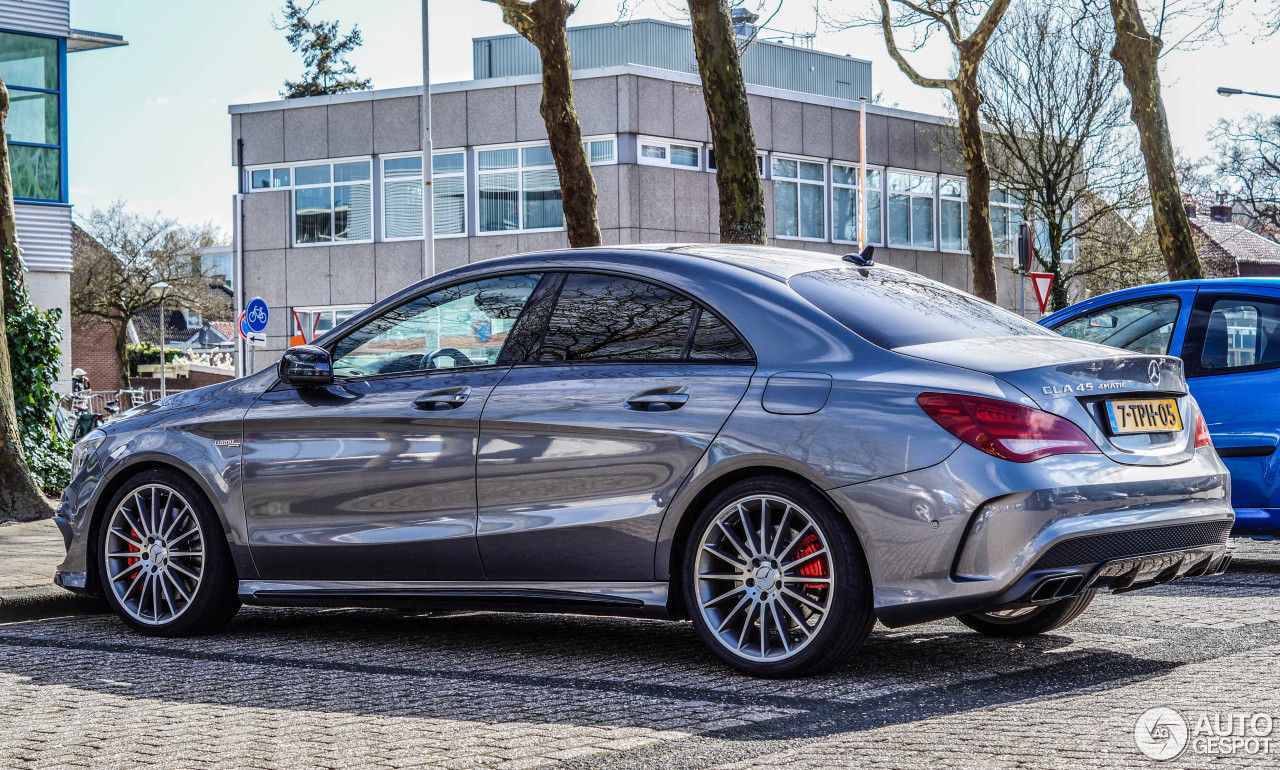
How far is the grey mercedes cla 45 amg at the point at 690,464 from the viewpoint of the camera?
507 centimetres

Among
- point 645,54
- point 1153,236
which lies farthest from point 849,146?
point 1153,236

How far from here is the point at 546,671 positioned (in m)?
5.77

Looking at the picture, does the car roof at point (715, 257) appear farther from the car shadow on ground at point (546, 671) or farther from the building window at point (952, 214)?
the building window at point (952, 214)

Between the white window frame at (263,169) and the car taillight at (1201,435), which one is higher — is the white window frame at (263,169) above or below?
above

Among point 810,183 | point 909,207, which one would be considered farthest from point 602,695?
point 909,207

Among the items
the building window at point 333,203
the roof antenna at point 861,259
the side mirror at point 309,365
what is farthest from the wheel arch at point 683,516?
the building window at point 333,203

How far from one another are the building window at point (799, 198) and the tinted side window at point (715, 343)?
103 feet

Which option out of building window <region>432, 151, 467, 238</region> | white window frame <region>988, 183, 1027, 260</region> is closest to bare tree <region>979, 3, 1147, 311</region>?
A: white window frame <region>988, 183, 1027, 260</region>

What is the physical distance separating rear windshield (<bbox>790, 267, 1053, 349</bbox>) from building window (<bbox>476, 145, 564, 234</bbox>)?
29134mm

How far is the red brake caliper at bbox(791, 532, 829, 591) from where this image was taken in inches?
207

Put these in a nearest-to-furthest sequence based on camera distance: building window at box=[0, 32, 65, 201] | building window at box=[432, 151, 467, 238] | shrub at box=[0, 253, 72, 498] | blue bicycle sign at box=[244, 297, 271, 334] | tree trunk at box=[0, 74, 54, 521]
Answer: tree trunk at box=[0, 74, 54, 521] < shrub at box=[0, 253, 72, 498] < building window at box=[0, 32, 65, 201] < blue bicycle sign at box=[244, 297, 271, 334] < building window at box=[432, 151, 467, 238]

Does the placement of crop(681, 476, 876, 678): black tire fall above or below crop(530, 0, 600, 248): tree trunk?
below

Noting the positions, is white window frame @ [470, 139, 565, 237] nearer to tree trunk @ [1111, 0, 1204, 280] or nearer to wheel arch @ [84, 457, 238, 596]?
tree trunk @ [1111, 0, 1204, 280]

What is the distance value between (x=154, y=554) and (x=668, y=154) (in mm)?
28671
